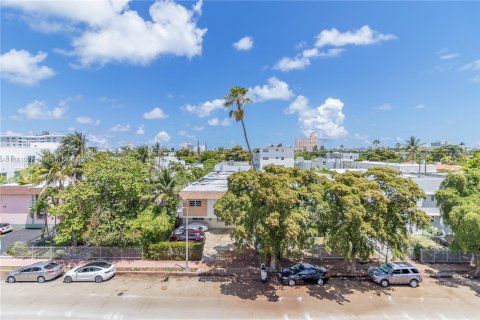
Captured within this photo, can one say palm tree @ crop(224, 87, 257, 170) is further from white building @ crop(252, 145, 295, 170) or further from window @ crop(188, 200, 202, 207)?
white building @ crop(252, 145, 295, 170)

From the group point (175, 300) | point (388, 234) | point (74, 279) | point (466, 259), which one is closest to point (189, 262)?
point (175, 300)

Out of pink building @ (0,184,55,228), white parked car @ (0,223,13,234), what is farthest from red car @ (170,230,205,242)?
white parked car @ (0,223,13,234)

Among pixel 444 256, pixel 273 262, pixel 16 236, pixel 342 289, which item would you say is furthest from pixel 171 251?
pixel 444 256

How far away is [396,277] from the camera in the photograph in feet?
68.3

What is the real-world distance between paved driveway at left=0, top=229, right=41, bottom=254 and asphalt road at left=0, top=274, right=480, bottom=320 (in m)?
10.9

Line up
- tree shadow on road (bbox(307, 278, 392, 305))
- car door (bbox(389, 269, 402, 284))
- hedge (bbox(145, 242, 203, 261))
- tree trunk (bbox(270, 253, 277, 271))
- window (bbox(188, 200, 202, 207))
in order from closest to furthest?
tree shadow on road (bbox(307, 278, 392, 305)) < car door (bbox(389, 269, 402, 284)) < tree trunk (bbox(270, 253, 277, 271)) < hedge (bbox(145, 242, 203, 261)) < window (bbox(188, 200, 202, 207))

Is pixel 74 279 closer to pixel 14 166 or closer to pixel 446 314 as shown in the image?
pixel 446 314

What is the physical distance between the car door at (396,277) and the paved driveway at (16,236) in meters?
35.2

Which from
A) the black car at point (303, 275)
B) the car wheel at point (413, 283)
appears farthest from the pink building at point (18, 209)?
the car wheel at point (413, 283)

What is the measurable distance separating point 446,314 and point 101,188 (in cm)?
2745

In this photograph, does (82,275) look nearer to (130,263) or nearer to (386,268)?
(130,263)

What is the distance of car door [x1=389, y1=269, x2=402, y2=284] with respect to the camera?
20.8 meters

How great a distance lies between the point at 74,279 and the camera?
70.2ft

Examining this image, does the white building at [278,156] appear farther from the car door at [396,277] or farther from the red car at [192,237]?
the car door at [396,277]
